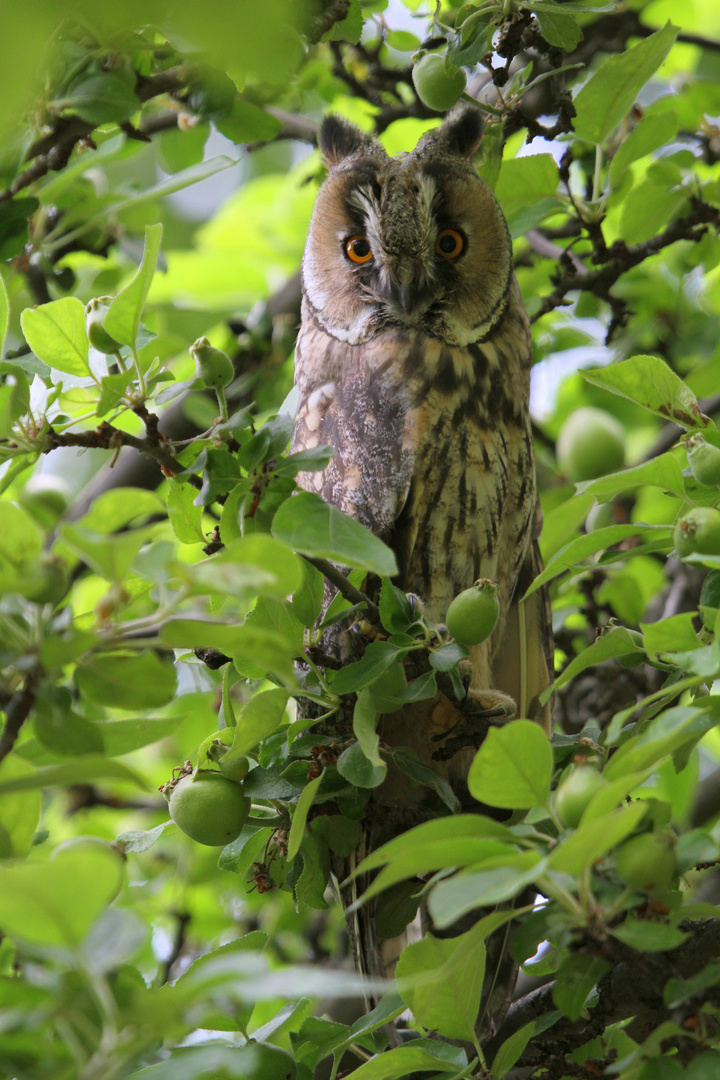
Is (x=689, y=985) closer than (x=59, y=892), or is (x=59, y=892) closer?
(x=59, y=892)

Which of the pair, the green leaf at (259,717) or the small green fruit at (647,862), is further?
the green leaf at (259,717)

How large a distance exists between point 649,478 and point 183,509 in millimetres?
483

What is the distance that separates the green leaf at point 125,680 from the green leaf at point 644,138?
1.23 m

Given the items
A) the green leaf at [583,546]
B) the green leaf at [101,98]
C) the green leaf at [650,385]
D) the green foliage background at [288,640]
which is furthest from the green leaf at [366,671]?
the green leaf at [101,98]

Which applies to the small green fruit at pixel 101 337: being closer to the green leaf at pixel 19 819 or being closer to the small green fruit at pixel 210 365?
the small green fruit at pixel 210 365

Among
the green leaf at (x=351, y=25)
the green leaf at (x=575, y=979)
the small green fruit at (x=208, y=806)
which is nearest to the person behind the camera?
the green leaf at (x=575, y=979)

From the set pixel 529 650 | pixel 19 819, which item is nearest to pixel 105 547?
pixel 19 819

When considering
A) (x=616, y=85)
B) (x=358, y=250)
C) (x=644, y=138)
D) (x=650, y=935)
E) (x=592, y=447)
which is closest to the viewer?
(x=650, y=935)

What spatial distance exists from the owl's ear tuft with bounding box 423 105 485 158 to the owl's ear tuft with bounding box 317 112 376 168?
14 centimetres

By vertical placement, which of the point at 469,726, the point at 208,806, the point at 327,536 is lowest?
the point at 469,726

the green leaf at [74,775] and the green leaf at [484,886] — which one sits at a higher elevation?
the green leaf at [74,775]

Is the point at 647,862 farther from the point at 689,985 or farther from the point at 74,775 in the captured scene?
the point at 74,775

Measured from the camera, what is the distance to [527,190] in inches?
64.2

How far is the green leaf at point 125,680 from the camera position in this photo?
28.6 inches
